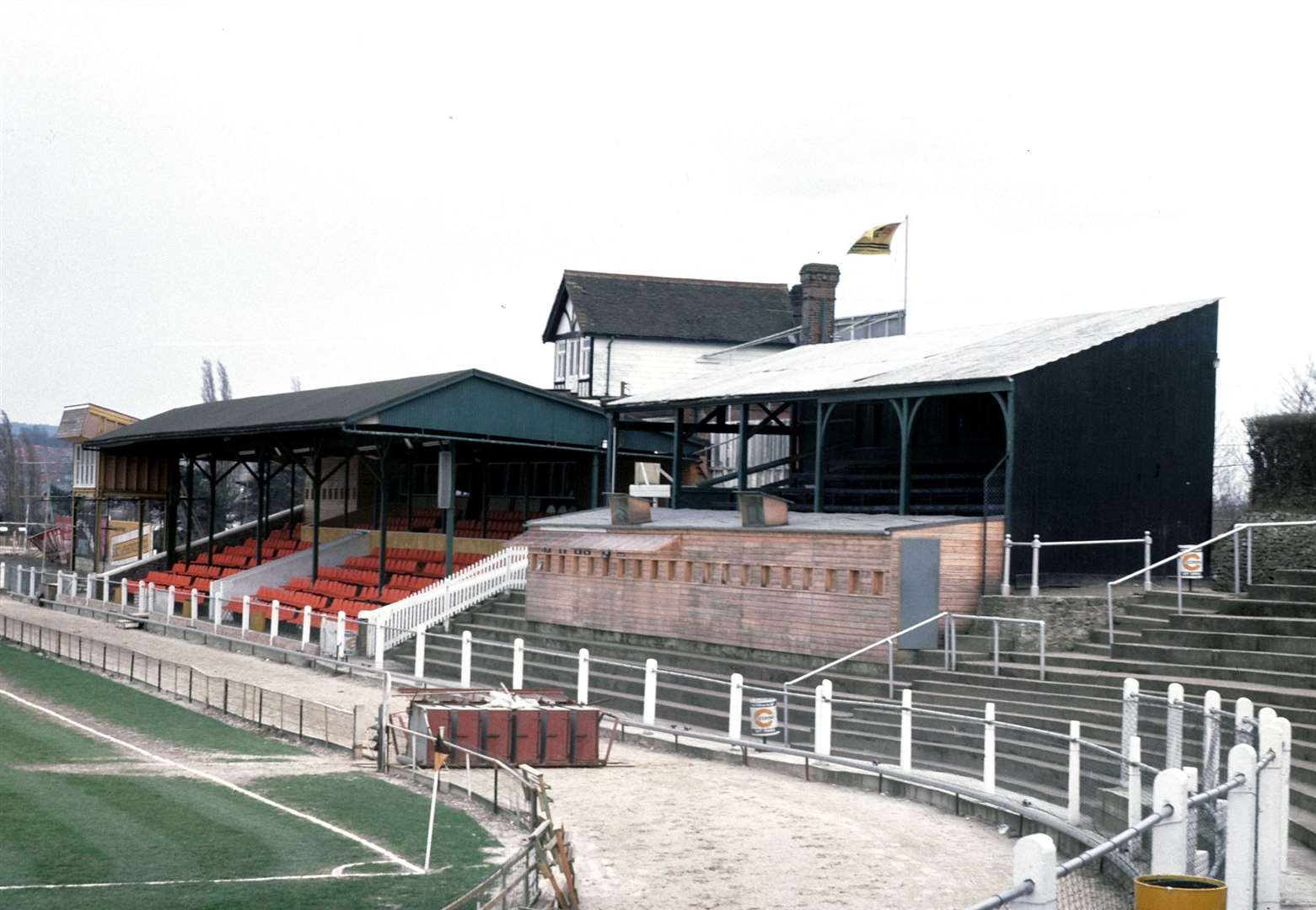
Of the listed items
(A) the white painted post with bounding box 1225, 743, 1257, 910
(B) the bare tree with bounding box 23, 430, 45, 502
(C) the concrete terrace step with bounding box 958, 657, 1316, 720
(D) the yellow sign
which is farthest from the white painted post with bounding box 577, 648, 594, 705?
(B) the bare tree with bounding box 23, 430, 45, 502

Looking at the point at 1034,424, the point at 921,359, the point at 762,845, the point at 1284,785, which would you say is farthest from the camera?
the point at 921,359

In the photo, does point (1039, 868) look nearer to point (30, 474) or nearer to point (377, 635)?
point (377, 635)

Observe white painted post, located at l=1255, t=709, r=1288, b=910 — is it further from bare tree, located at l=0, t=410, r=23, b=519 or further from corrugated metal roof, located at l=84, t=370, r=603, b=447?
bare tree, located at l=0, t=410, r=23, b=519

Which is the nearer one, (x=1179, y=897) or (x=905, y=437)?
(x=1179, y=897)

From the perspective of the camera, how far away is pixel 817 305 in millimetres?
49375

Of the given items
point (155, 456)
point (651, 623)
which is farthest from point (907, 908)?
point (155, 456)

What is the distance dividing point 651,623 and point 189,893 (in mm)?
18304

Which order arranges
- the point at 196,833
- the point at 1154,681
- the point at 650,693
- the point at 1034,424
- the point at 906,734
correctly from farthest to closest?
Answer: the point at 1034,424, the point at 650,693, the point at 1154,681, the point at 906,734, the point at 196,833

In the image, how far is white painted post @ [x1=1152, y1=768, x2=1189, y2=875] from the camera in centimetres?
1025

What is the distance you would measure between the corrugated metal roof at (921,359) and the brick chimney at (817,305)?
23.3 feet

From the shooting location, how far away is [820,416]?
31.5 m

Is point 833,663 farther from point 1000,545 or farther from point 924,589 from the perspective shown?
point 1000,545

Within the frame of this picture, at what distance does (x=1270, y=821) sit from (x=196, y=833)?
Result: 10200mm

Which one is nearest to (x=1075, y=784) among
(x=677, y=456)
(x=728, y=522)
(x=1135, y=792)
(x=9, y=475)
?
(x=1135, y=792)
